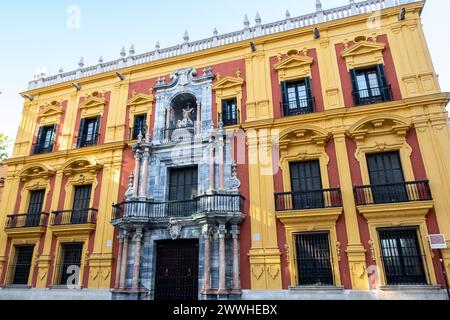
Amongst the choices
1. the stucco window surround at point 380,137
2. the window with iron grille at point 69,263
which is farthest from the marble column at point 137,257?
the stucco window surround at point 380,137

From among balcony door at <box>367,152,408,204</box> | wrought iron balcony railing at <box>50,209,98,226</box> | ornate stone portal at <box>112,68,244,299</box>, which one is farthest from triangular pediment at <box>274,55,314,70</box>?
wrought iron balcony railing at <box>50,209,98,226</box>

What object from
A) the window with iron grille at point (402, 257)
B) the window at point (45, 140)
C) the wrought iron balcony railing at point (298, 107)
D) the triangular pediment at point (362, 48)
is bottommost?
the window with iron grille at point (402, 257)

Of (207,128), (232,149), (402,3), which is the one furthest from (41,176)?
(402,3)

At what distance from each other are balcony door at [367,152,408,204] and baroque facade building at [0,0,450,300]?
1.8 inches

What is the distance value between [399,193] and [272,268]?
16.9 ft

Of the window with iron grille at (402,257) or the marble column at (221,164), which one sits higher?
the marble column at (221,164)

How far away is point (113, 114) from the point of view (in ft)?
53.9

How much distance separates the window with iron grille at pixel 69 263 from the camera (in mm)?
13844

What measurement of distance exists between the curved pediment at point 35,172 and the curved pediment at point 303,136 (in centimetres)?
1167

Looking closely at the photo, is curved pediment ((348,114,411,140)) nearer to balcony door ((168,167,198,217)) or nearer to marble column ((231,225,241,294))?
marble column ((231,225,241,294))

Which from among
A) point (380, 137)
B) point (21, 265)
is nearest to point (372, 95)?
point (380, 137)

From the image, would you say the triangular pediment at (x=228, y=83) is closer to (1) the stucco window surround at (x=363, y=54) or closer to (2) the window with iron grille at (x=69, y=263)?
(1) the stucco window surround at (x=363, y=54)

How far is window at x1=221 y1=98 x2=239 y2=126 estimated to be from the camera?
14.3 meters
